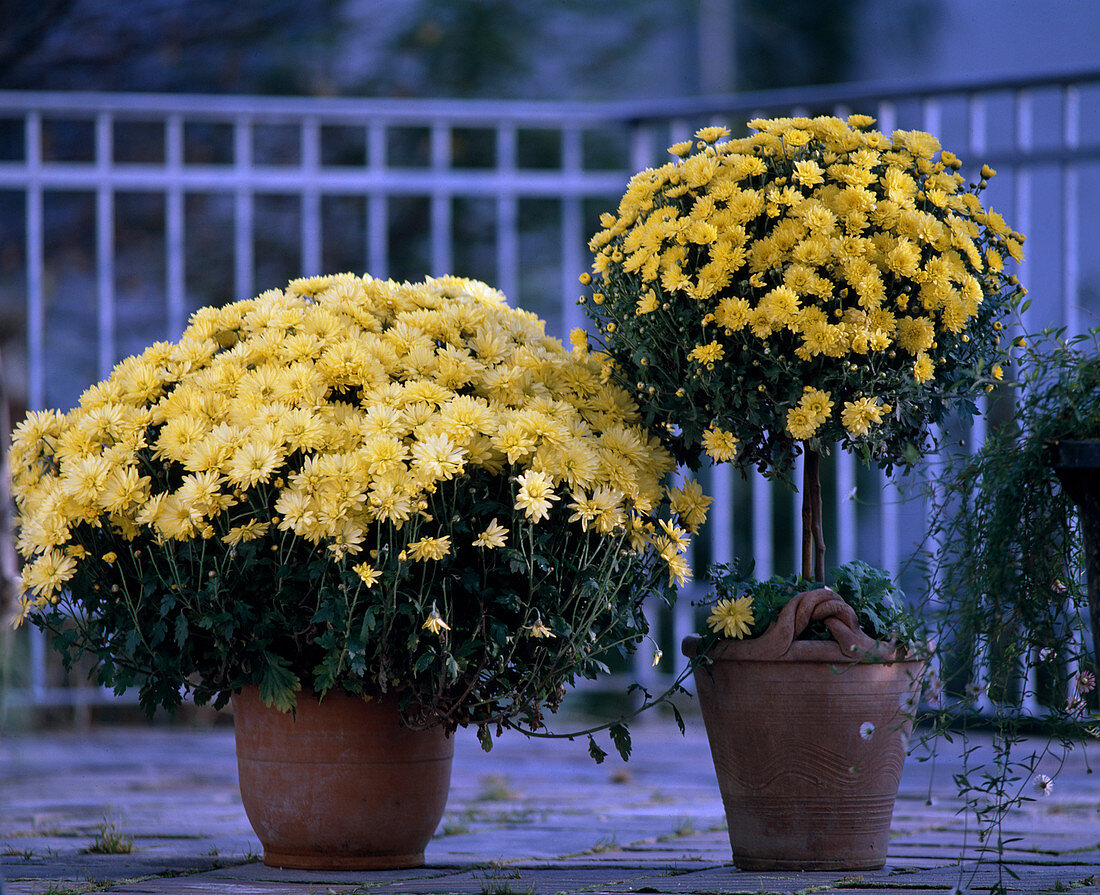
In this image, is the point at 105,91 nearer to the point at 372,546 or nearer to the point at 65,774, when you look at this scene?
the point at 65,774

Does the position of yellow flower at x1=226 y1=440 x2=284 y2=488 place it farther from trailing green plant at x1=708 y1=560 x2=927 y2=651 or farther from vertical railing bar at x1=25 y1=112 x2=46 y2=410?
vertical railing bar at x1=25 y1=112 x2=46 y2=410

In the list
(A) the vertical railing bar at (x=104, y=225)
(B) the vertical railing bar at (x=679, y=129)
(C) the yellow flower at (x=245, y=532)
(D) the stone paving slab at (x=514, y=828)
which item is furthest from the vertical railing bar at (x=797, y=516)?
(A) the vertical railing bar at (x=104, y=225)

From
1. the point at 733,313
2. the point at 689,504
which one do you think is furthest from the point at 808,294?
the point at 689,504

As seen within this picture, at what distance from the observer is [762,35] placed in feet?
28.8

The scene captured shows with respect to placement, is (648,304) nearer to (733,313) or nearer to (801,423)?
(733,313)

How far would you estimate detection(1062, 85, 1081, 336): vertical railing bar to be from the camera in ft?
12.5

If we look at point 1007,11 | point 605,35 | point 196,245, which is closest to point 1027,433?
point 196,245

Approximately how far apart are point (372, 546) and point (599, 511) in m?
0.37

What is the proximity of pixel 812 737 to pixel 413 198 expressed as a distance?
482 centimetres

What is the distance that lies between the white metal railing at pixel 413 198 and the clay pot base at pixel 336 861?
0.57m

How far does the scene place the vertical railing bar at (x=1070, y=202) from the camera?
3812 millimetres

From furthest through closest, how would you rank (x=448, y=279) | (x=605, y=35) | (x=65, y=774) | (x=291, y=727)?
(x=605, y=35) < (x=65, y=774) < (x=448, y=279) < (x=291, y=727)

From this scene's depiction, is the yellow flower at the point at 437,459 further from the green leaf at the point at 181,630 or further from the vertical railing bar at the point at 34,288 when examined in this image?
the vertical railing bar at the point at 34,288

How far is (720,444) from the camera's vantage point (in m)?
2.25
